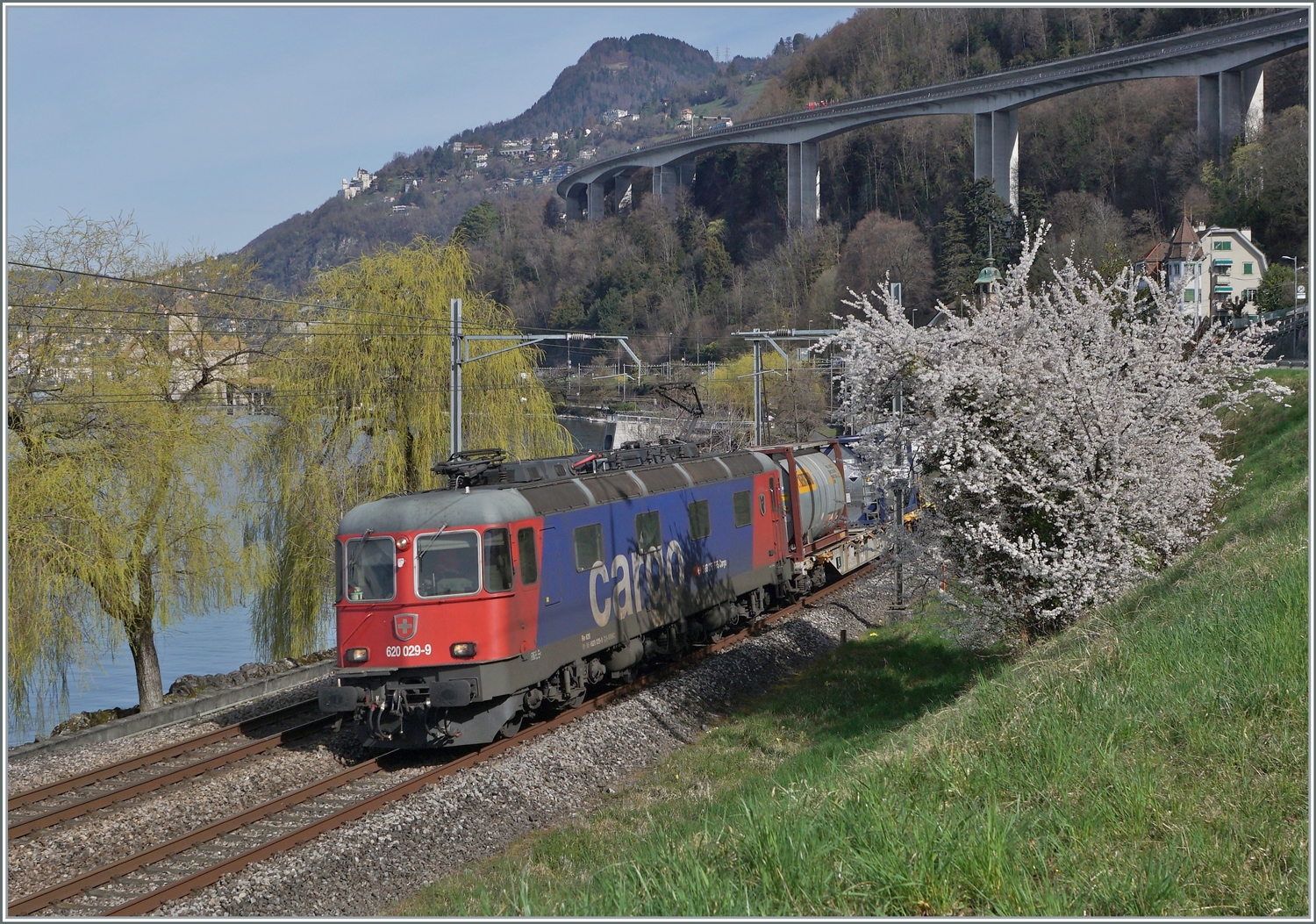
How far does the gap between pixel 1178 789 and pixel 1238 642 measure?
8.31 feet

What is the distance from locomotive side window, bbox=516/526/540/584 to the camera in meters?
14.0

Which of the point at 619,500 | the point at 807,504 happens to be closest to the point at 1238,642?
the point at 619,500

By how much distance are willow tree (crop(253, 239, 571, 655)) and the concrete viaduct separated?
185ft

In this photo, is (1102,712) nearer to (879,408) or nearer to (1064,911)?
(1064,911)

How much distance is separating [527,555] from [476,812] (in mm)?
3375

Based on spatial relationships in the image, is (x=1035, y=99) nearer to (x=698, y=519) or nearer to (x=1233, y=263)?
(x=1233, y=263)

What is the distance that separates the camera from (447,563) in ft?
44.9

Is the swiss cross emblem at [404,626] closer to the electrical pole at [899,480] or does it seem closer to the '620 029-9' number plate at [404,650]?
the '620 029-9' number plate at [404,650]

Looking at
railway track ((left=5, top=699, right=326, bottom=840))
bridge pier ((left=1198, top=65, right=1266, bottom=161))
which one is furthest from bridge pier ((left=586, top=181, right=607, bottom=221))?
railway track ((left=5, top=699, right=326, bottom=840))

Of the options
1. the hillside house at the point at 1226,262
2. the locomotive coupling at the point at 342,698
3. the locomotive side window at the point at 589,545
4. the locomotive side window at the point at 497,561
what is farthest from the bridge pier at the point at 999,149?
the locomotive coupling at the point at 342,698

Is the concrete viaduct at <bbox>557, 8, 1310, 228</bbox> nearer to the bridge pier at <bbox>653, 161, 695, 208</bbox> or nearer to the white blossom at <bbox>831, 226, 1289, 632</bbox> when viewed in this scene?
the bridge pier at <bbox>653, 161, 695, 208</bbox>

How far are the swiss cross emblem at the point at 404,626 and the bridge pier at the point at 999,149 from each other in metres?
84.4

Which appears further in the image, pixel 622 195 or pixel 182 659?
pixel 622 195

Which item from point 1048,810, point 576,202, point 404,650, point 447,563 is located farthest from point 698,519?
point 576,202
